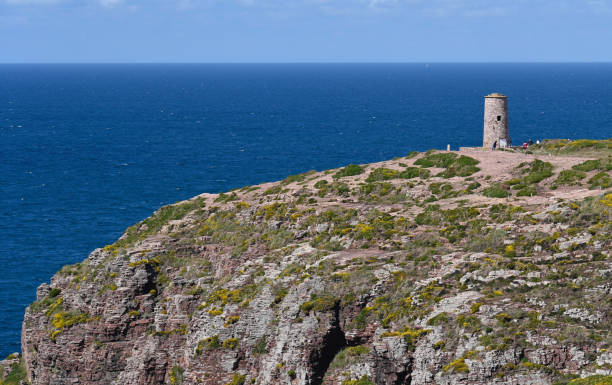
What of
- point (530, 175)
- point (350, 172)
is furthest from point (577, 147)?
point (350, 172)

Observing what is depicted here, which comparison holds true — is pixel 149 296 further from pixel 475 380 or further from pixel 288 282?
pixel 475 380

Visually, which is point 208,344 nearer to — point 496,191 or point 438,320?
point 438,320

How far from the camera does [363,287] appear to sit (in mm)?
40125

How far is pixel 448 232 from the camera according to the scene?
4541 cm

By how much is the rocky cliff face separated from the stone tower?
634 cm

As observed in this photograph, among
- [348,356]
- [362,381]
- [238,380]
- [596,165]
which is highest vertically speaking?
[596,165]

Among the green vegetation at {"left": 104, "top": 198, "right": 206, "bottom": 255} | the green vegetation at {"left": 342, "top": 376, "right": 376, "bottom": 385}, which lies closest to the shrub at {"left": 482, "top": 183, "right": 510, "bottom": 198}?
the green vegetation at {"left": 342, "top": 376, "right": 376, "bottom": 385}

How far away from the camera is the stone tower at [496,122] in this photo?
67312 mm

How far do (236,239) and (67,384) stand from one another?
48.6 ft

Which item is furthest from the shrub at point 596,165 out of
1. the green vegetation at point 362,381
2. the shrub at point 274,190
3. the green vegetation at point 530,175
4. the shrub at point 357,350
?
the green vegetation at point 362,381

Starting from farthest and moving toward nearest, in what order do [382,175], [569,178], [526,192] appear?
[382,175] → [569,178] → [526,192]

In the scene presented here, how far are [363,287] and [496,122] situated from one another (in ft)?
109

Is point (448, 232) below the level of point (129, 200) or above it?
above

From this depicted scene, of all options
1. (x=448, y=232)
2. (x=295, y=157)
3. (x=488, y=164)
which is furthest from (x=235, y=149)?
(x=448, y=232)
